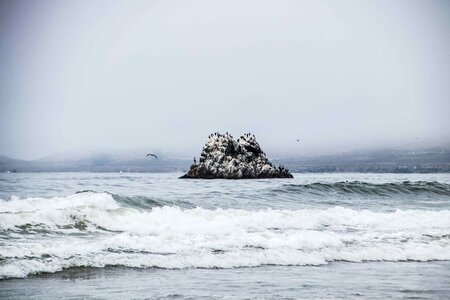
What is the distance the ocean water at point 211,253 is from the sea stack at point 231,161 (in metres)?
39.9

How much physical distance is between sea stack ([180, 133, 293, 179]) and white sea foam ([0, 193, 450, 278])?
136ft

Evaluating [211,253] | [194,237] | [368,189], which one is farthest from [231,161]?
[211,253]

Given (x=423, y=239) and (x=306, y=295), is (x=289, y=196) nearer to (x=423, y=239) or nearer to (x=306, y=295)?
(x=423, y=239)

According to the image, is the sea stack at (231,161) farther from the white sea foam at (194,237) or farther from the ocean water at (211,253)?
the white sea foam at (194,237)

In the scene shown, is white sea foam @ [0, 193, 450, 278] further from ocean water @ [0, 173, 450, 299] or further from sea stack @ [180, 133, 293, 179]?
sea stack @ [180, 133, 293, 179]

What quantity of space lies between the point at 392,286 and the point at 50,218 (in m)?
10.5

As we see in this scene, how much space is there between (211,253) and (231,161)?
51.9 m

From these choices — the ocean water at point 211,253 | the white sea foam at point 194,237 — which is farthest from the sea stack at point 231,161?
the white sea foam at point 194,237

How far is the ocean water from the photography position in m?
9.74

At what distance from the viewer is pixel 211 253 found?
43.4 feet

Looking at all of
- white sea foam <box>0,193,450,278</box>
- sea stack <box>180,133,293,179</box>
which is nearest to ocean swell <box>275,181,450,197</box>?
white sea foam <box>0,193,450,278</box>

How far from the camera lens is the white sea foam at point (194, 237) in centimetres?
1230

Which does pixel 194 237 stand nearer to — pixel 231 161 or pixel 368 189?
pixel 368 189

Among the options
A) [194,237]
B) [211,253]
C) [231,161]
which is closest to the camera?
[211,253]
